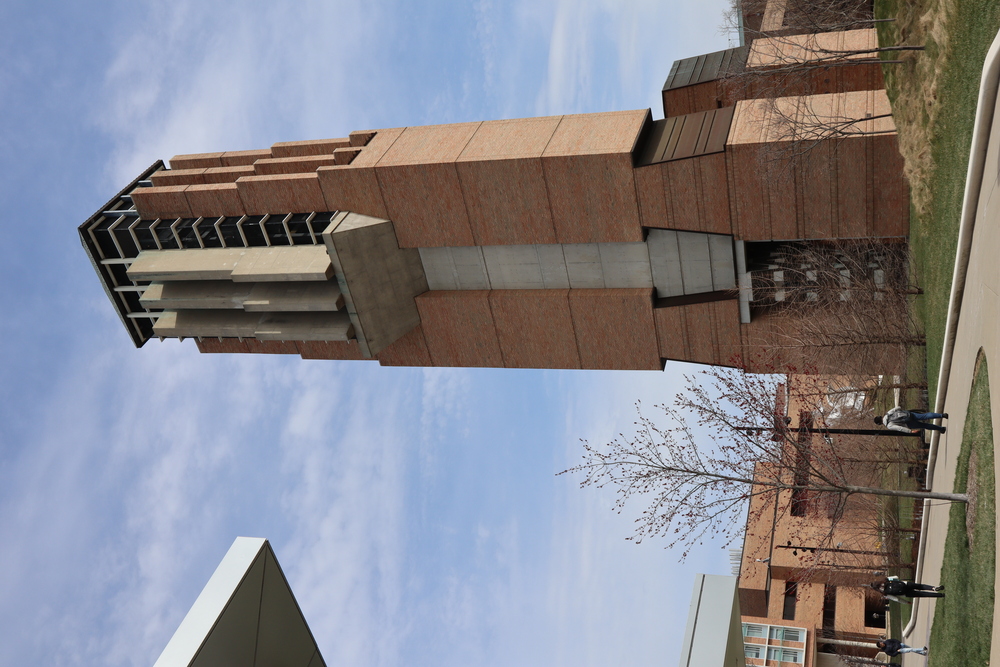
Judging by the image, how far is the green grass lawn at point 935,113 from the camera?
14.3 metres

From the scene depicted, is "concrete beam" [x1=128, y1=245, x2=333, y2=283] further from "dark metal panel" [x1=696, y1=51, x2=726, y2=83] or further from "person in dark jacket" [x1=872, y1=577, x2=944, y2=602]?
"person in dark jacket" [x1=872, y1=577, x2=944, y2=602]

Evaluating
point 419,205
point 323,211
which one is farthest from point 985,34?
point 323,211

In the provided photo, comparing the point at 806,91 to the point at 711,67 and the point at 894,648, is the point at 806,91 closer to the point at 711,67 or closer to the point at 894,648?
the point at 711,67

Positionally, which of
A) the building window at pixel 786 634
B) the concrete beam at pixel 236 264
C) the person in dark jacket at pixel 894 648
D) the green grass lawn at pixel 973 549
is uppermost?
the concrete beam at pixel 236 264

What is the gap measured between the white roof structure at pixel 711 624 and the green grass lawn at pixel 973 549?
435 centimetres

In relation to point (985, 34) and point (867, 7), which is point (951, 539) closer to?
point (985, 34)

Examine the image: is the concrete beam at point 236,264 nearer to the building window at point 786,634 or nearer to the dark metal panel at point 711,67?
the dark metal panel at point 711,67

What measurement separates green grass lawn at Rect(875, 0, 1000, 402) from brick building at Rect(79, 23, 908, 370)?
1.50 meters

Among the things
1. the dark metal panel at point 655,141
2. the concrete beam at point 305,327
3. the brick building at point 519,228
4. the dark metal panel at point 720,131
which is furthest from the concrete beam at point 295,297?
the dark metal panel at point 720,131

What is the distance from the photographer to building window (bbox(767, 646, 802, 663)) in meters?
55.5

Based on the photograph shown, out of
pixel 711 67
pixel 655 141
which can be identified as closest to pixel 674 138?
pixel 655 141

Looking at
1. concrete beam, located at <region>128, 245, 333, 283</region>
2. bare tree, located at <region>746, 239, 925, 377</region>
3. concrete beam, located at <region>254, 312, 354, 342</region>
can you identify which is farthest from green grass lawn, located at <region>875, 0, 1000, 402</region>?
concrete beam, located at <region>254, 312, 354, 342</region>

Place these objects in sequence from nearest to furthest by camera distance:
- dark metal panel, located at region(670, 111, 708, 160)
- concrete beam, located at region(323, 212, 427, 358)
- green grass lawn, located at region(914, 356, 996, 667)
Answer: green grass lawn, located at region(914, 356, 996, 667)
dark metal panel, located at region(670, 111, 708, 160)
concrete beam, located at region(323, 212, 427, 358)

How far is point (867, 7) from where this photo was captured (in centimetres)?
2119
